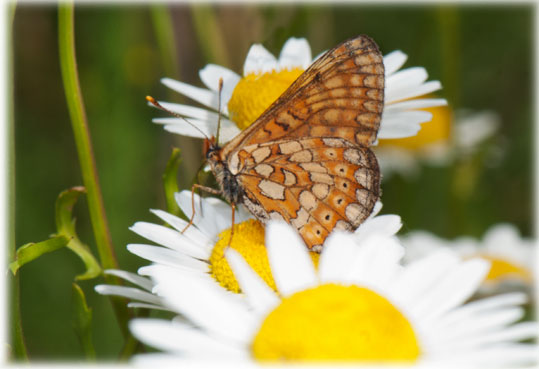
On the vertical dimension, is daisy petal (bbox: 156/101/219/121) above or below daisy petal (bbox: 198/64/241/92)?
below

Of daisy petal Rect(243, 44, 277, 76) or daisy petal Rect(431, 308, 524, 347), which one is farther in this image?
daisy petal Rect(243, 44, 277, 76)

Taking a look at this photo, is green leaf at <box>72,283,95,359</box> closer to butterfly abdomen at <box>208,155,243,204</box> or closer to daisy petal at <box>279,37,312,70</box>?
butterfly abdomen at <box>208,155,243,204</box>

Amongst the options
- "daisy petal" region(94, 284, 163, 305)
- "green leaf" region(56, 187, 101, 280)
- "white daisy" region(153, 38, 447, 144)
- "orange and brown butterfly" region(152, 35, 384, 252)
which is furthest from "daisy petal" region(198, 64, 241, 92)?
"daisy petal" region(94, 284, 163, 305)

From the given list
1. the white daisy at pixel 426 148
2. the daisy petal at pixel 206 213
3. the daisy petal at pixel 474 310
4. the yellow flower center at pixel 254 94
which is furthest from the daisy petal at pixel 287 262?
the white daisy at pixel 426 148

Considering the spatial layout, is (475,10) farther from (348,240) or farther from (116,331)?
(348,240)

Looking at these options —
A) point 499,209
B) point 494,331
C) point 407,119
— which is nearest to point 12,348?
point 494,331

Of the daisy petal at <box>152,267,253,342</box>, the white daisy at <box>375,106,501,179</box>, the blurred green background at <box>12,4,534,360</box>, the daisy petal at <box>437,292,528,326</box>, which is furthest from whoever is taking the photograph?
the white daisy at <box>375,106,501,179</box>
